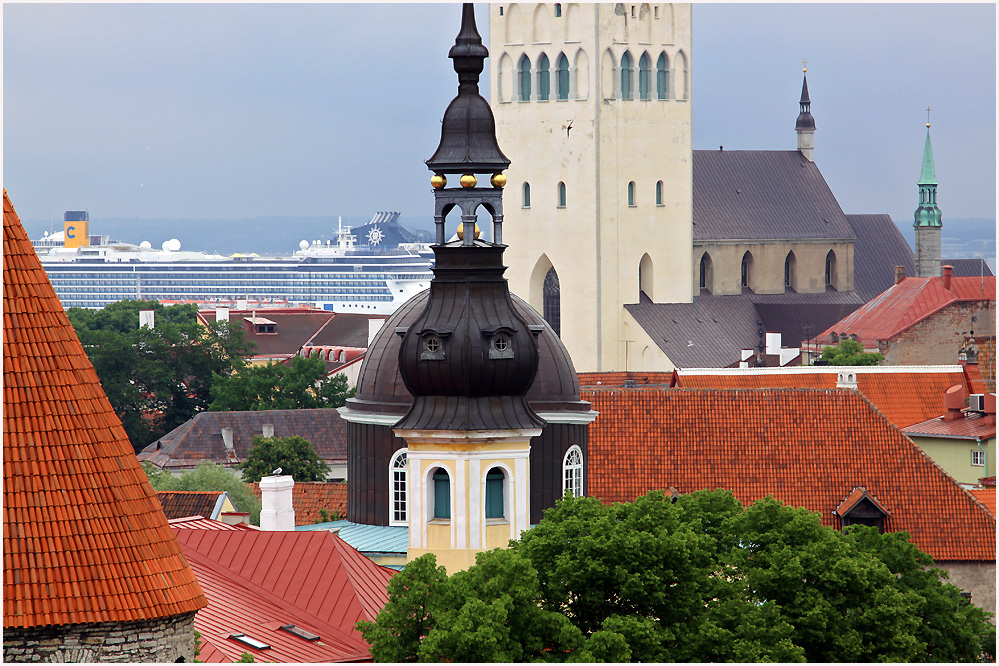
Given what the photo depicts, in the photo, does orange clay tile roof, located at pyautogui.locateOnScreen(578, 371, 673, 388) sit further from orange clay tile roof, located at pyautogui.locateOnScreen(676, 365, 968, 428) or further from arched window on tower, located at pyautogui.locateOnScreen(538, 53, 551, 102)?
arched window on tower, located at pyautogui.locateOnScreen(538, 53, 551, 102)

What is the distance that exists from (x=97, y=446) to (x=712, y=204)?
93218 millimetres

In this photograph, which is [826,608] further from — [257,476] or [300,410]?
[300,410]

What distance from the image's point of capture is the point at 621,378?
224ft

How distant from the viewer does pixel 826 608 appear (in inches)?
1101

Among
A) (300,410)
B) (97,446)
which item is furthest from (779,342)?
(97,446)

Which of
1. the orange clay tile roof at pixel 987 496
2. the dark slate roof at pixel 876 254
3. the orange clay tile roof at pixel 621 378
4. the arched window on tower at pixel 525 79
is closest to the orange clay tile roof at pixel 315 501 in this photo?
the orange clay tile roof at pixel 987 496

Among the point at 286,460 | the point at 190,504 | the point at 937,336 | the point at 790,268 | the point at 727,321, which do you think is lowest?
the point at 286,460

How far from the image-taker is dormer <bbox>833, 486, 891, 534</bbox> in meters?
A: 45.2

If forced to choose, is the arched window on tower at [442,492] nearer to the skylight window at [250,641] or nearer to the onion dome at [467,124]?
the onion dome at [467,124]

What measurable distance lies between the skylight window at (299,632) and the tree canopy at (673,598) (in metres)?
3.44

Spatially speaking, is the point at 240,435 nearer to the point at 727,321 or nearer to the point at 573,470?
the point at 727,321

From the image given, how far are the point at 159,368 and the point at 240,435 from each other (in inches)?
529

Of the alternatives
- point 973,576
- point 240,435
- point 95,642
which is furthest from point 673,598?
point 240,435

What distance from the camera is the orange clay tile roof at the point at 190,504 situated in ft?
141
